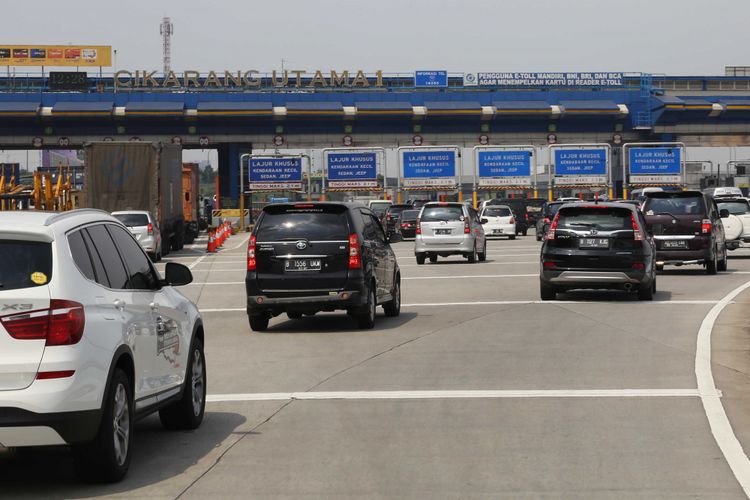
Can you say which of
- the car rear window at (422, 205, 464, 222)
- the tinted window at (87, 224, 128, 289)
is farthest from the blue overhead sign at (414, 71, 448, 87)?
the tinted window at (87, 224, 128, 289)

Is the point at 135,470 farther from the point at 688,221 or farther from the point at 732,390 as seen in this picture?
the point at 688,221

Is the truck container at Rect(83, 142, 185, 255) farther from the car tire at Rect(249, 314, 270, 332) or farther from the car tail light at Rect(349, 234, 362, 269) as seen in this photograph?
the car tail light at Rect(349, 234, 362, 269)

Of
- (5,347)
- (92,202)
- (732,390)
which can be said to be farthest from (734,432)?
(92,202)

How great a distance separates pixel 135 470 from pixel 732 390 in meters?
5.72

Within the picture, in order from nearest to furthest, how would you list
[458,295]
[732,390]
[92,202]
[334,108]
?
1. [732,390]
2. [458,295]
3. [92,202]
4. [334,108]

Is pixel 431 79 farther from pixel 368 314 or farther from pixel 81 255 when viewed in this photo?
pixel 81 255

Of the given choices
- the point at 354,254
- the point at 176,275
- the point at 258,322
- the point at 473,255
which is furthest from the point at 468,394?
the point at 473,255

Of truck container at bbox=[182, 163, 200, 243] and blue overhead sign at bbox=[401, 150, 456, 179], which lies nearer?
truck container at bbox=[182, 163, 200, 243]

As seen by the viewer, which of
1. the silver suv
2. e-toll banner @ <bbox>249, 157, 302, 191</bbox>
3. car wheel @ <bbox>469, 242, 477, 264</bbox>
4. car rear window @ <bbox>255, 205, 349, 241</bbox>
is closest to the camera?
car rear window @ <bbox>255, 205, 349, 241</bbox>

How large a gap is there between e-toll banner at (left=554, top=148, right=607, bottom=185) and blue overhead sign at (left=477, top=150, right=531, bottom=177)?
6.09 feet

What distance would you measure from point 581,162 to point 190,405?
195ft

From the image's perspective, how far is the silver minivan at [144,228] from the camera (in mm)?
37875

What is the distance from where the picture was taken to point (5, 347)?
6574 millimetres

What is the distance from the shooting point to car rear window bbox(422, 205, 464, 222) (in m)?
34.5
